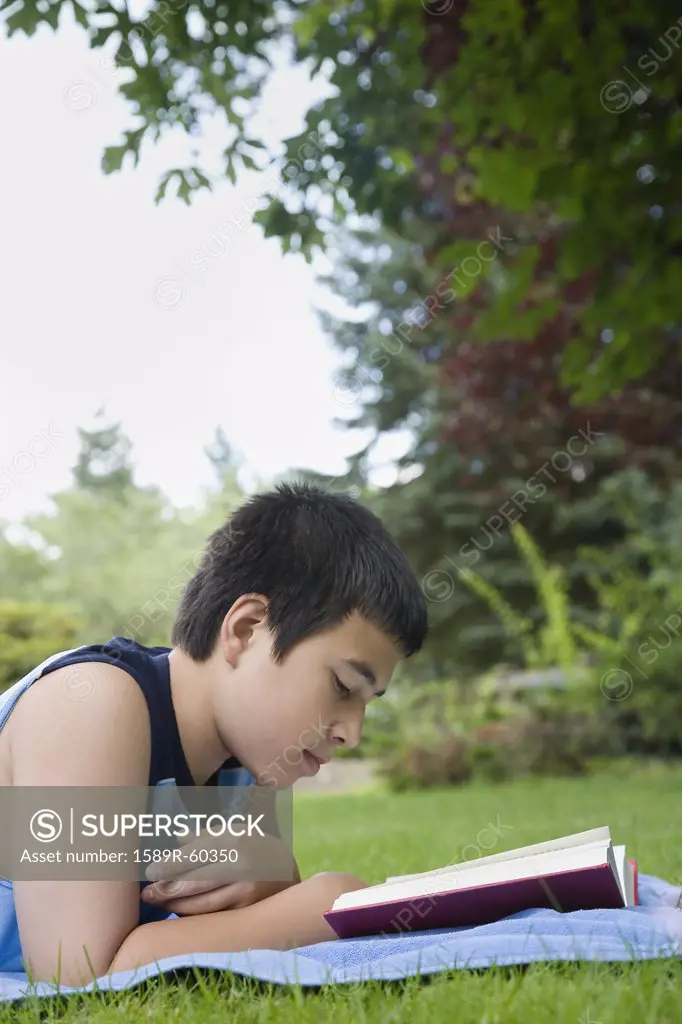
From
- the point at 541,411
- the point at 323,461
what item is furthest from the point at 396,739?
the point at 323,461

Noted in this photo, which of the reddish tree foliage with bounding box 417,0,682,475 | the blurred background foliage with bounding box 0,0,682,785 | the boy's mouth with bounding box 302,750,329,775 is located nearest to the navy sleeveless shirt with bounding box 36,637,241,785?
the boy's mouth with bounding box 302,750,329,775

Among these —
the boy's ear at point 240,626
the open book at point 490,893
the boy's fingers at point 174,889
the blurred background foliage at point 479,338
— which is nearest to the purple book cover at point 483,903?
the open book at point 490,893

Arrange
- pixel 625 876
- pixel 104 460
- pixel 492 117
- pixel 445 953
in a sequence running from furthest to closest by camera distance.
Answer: pixel 104 460
pixel 492 117
pixel 625 876
pixel 445 953

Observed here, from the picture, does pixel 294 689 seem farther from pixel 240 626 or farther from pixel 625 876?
pixel 625 876

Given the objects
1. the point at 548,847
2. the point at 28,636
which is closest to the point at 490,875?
the point at 548,847

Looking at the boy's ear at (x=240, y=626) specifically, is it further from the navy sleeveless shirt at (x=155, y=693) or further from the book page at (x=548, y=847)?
the book page at (x=548, y=847)

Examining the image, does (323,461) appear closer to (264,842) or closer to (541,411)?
(541,411)

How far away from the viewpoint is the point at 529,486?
1282 cm

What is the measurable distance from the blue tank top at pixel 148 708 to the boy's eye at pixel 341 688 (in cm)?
31

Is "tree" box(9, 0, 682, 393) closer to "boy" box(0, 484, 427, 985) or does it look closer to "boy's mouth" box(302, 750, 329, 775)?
"boy" box(0, 484, 427, 985)

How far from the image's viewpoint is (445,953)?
1491 mm

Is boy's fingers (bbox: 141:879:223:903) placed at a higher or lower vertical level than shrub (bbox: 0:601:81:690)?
lower

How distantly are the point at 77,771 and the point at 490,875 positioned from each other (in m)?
0.68

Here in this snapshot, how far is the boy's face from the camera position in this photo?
5.94 ft
